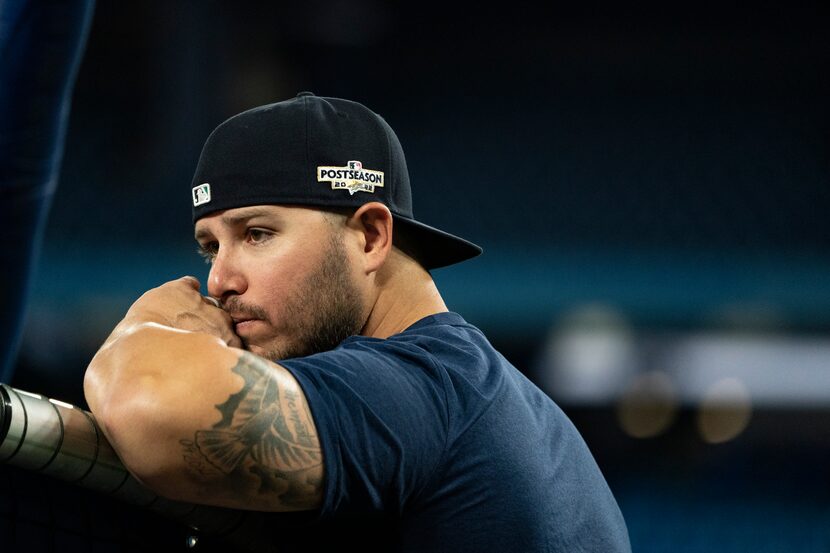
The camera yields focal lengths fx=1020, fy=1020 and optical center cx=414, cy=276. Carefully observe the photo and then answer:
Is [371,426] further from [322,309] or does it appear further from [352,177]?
[352,177]

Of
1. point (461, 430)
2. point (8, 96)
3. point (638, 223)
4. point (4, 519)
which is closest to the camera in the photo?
point (4, 519)

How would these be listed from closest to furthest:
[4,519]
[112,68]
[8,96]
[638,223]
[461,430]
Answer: [4,519], [461,430], [8,96], [638,223], [112,68]

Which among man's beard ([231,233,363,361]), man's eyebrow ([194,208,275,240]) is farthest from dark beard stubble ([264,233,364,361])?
man's eyebrow ([194,208,275,240])

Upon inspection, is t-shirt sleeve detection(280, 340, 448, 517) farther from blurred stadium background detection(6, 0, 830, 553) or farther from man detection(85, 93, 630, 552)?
blurred stadium background detection(6, 0, 830, 553)

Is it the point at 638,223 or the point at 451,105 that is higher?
→ the point at 451,105

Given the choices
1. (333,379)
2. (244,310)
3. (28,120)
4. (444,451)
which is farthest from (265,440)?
(28,120)

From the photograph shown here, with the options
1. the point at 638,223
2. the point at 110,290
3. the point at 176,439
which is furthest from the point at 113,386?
the point at 638,223

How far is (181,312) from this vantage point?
4.50 feet

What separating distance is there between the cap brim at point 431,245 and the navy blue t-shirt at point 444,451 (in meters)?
0.24

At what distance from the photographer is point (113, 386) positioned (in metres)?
1.10

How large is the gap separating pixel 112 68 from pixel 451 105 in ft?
8.99

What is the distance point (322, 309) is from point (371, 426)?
15.2 inches

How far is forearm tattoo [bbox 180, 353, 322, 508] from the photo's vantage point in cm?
109

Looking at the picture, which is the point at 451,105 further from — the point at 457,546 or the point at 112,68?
the point at 457,546
